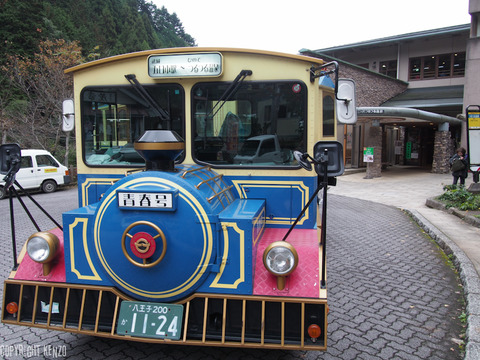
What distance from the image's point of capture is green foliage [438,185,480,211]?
8.87 m

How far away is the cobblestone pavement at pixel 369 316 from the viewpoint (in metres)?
3.24

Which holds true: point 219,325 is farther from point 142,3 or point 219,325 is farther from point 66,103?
point 142,3

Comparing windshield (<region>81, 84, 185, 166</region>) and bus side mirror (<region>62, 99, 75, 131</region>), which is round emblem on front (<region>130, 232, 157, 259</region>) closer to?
windshield (<region>81, 84, 185, 166</region>)

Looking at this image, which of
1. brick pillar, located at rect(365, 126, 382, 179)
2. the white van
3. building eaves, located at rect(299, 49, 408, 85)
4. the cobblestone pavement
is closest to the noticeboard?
the cobblestone pavement

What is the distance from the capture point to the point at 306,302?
2.53 m

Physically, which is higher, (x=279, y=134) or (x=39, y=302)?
(x=279, y=134)

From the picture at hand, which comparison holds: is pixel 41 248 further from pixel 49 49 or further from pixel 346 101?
pixel 49 49

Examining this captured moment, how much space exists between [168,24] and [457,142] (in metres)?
38.2

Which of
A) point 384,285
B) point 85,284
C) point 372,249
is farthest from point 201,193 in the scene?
point 372,249

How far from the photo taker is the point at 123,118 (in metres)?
3.75

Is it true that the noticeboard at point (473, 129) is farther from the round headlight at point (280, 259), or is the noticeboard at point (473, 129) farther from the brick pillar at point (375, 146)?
the round headlight at point (280, 259)

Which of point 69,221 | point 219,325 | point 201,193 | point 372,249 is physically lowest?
point 372,249

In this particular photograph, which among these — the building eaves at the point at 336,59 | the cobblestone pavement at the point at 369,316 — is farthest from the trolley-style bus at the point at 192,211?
the building eaves at the point at 336,59

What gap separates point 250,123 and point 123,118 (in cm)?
137
